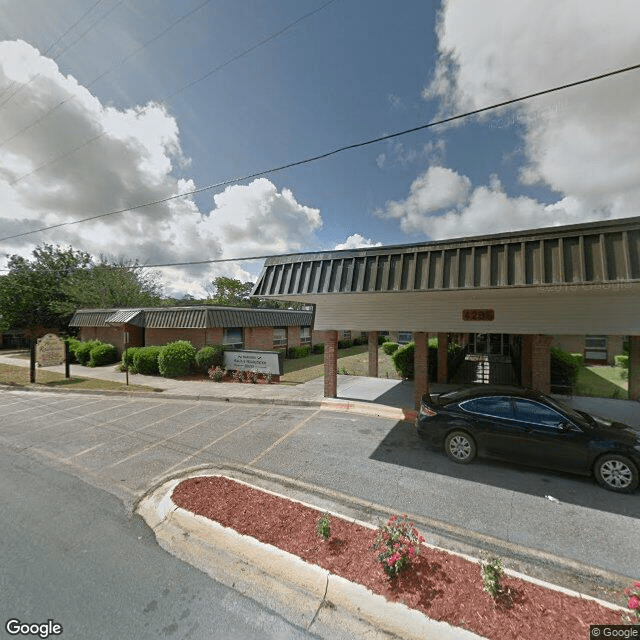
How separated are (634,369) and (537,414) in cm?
808

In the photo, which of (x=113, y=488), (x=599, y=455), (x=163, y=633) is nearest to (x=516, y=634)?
(x=163, y=633)

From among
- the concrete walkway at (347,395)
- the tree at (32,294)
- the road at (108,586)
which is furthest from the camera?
the tree at (32,294)

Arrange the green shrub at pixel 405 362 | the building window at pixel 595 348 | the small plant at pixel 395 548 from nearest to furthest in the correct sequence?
1. the small plant at pixel 395 548
2. the green shrub at pixel 405 362
3. the building window at pixel 595 348

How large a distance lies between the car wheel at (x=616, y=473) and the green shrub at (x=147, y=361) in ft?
56.1

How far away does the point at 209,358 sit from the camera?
599 inches

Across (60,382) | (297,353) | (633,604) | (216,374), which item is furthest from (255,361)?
(633,604)

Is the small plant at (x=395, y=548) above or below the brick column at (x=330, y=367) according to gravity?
below

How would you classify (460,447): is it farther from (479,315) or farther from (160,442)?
(160,442)

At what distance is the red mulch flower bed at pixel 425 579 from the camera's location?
2684 mm

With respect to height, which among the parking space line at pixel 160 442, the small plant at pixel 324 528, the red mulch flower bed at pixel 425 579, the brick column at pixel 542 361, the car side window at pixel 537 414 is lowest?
the parking space line at pixel 160 442

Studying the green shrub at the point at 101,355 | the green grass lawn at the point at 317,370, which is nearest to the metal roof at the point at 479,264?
the green grass lawn at the point at 317,370

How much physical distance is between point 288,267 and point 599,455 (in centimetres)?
768

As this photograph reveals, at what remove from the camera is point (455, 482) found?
5.54 metres

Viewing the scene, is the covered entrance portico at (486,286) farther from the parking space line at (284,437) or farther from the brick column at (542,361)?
the parking space line at (284,437)
